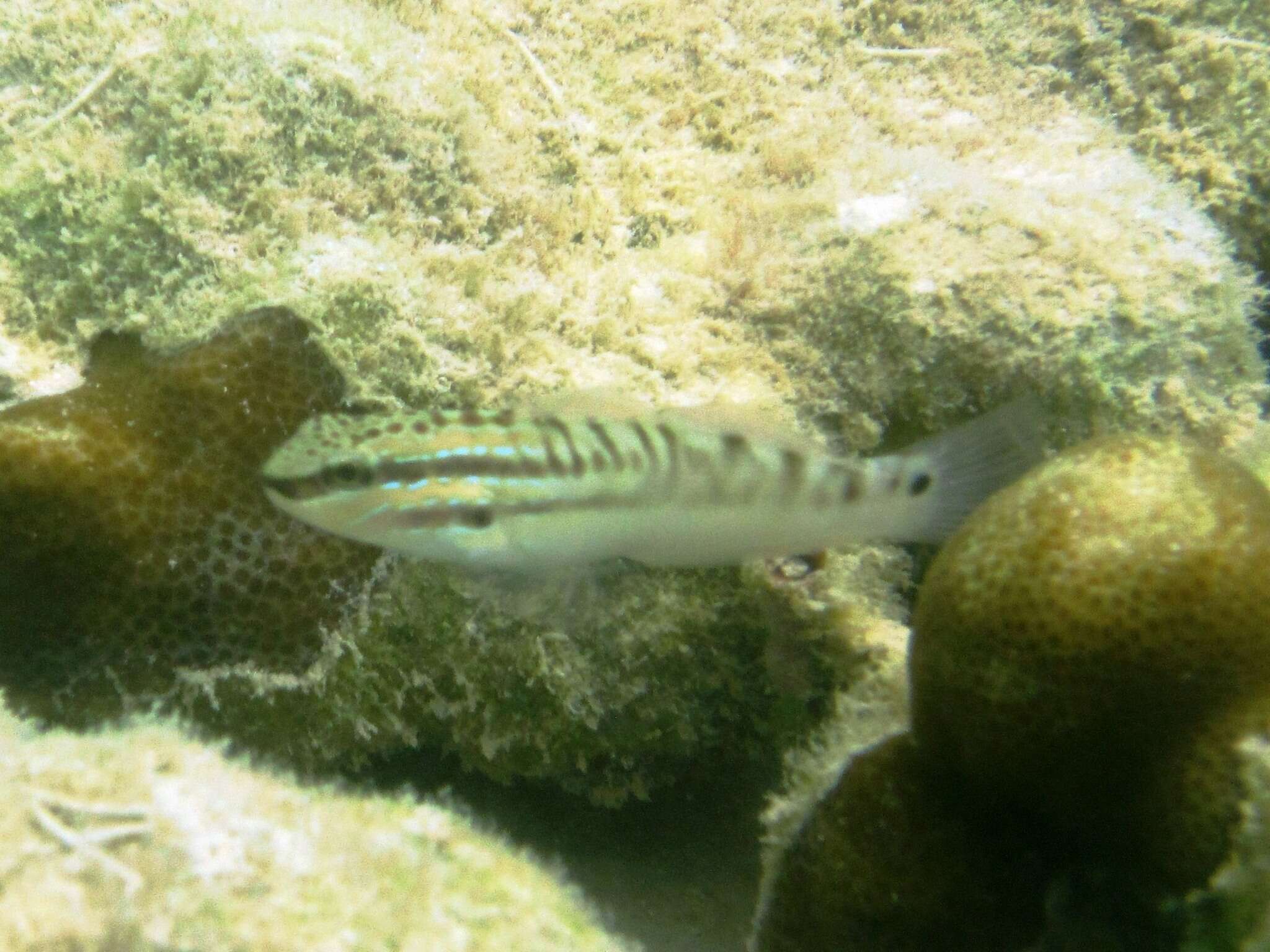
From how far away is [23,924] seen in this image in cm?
173

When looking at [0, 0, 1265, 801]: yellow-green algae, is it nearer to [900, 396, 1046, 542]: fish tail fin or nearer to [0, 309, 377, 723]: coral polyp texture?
[0, 309, 377, 723]: coral polyp texture

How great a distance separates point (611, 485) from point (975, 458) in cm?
127

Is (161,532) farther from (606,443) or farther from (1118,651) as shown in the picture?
(1118,651)

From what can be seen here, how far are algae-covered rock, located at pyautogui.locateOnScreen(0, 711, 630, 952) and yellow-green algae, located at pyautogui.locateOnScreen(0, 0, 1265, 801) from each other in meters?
0.80

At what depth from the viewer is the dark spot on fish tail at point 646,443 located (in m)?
2.51

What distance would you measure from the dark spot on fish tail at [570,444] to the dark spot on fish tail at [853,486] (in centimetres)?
85

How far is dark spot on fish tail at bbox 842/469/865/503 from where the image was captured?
8.36ft

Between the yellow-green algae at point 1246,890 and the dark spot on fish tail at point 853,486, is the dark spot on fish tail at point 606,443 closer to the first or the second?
the dark spot on fish tail at point 853,486

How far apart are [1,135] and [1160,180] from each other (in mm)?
5592

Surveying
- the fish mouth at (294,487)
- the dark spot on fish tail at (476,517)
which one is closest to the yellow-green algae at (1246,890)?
the dark spot on fish tail at (476,517)

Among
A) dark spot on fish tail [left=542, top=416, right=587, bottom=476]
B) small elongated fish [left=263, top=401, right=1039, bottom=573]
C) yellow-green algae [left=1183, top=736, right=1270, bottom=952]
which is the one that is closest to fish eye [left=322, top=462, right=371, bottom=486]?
small elongated fish [left=263, top=401, right=1039, bottom=573]

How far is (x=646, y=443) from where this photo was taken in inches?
99.5

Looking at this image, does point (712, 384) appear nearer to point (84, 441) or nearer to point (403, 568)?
point (403, 568)

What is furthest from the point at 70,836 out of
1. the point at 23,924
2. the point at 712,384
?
the point at 712,384
